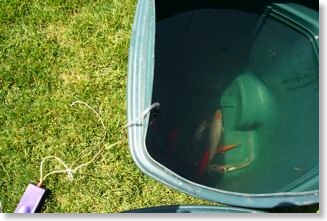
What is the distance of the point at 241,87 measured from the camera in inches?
77.3

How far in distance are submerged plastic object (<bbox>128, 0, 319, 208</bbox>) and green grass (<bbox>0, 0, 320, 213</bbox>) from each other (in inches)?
7.6

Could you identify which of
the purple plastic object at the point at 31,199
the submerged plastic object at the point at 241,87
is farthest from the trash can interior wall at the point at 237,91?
the purple plastic object at the point at 31,199

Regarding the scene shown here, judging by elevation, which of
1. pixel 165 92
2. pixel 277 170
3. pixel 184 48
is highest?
pixel 184 48

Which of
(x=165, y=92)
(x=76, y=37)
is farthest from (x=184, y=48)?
(x=76, y=37)

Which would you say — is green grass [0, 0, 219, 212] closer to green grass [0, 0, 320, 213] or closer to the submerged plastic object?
green grass [0, 0, 320, 213]

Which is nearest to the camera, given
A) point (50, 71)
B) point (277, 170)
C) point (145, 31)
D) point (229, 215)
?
point (145, 31)

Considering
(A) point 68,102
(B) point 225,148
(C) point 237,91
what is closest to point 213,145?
(B) point 225,148

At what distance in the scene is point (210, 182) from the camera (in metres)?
1.79

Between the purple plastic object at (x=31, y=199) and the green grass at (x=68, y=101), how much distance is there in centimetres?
3

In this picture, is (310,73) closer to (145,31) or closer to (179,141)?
(179,141)

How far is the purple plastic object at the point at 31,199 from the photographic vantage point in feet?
5.92

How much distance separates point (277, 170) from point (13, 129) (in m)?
0.98

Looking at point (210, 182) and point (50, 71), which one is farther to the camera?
point (50, 71)

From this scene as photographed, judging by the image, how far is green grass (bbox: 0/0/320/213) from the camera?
1.87m
